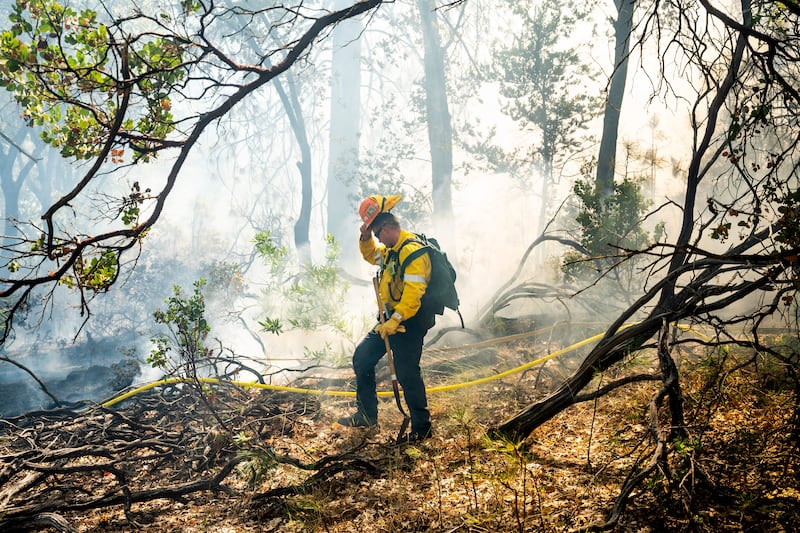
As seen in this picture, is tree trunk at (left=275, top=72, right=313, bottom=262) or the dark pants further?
tree trunk at (left=275, top=72, right=313, bottom=262)

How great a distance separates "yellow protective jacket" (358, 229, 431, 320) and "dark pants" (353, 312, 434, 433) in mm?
232

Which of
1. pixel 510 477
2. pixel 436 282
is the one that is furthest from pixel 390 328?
pixel 510 477

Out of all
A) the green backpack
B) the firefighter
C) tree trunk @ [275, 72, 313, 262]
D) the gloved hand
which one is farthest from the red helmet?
tree trunk @ [275, 72, 313, 262]

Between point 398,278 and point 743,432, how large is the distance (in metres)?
2.80

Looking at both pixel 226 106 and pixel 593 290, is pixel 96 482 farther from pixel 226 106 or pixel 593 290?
pixel 593 290

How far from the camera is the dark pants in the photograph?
14.6 feet

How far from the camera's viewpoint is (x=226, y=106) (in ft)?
10.8

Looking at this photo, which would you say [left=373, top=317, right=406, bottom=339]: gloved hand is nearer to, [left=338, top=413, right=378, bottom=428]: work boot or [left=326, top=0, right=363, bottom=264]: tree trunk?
[left=338, top=413, right=378, bottom=428]: work boot

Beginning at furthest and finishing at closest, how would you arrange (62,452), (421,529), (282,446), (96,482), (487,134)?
(487,134) < (282,446) < (96,482) < (62,452) < (421,529)

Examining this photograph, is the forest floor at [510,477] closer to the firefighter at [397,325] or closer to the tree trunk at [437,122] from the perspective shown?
the firefighter at [397,325]

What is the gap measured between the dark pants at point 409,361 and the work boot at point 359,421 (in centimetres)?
4

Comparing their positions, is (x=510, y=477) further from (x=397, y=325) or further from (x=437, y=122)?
(x=437, y=122)

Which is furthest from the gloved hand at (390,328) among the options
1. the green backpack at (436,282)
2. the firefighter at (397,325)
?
the green backpack at (436,282)

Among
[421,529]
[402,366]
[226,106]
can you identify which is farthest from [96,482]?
[226,106]
